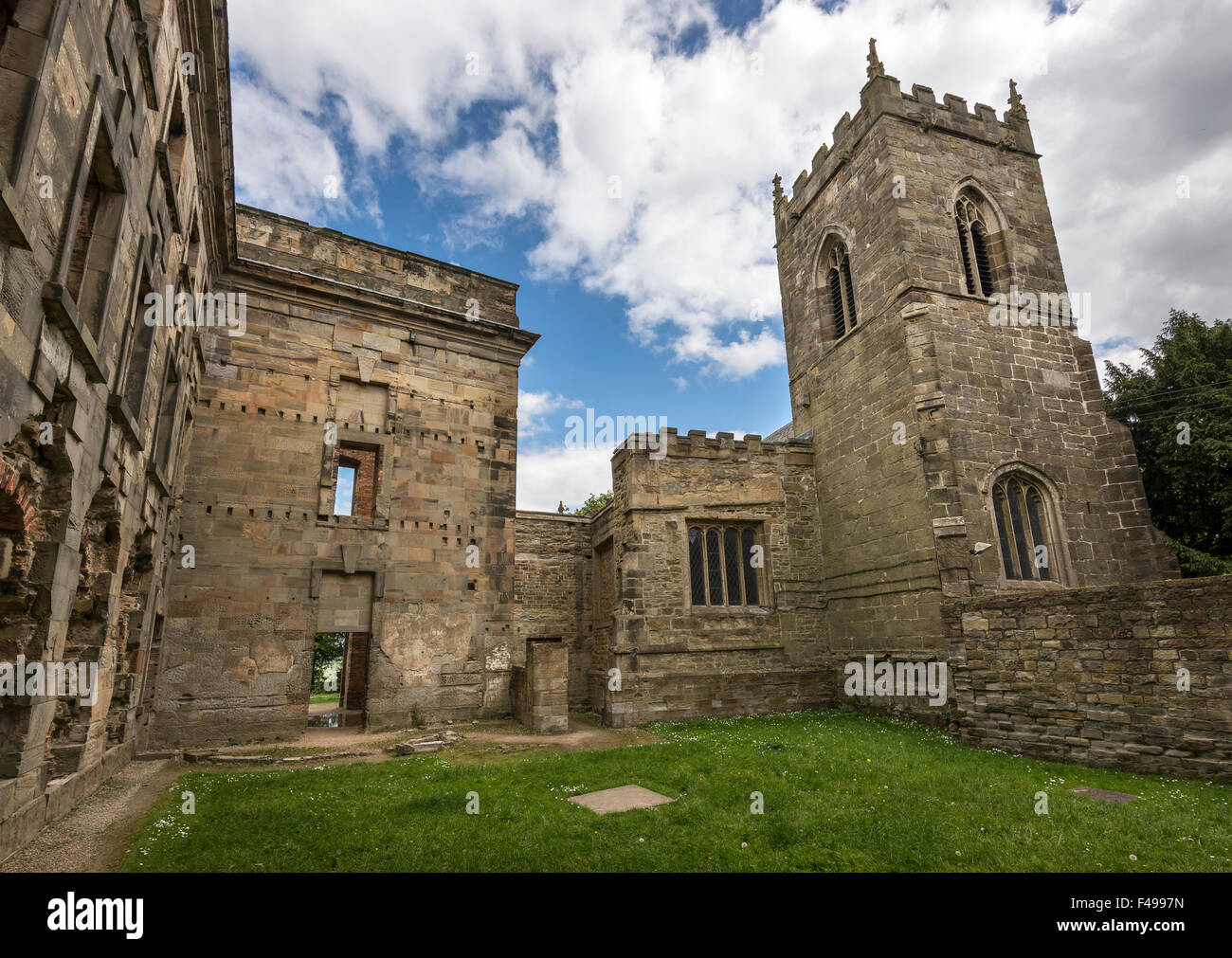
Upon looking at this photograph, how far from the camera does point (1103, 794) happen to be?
24.0ft

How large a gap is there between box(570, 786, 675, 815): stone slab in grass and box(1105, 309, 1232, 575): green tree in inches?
547

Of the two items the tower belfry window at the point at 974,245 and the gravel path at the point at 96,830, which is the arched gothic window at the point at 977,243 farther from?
the gravel path at the point at 96,830

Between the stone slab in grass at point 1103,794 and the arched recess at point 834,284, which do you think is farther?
the arched recess at point 834,284

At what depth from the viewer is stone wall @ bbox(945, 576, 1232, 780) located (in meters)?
7.89

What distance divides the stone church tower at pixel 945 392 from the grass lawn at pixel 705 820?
5357 mm

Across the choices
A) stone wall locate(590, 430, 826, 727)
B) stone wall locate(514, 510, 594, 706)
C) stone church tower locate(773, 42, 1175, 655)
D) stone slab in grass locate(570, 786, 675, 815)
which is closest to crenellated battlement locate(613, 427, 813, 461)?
stone wall locate(590, 430, 826, 727)

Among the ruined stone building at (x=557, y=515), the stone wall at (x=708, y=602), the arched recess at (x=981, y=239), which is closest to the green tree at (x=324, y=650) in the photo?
the ruined stone building at (x=557, y=515)

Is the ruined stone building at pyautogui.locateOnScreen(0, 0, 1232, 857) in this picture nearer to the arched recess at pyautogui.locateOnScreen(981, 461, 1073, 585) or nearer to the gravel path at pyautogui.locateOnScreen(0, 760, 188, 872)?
the arched recess at pyautogui.locateOnScreen(981, 461, 1073, 585)

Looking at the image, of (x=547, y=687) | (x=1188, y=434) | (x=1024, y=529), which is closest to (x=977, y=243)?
(x=1188, y=434)

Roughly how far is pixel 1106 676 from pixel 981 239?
12037mm

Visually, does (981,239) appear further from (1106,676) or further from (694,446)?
(1106,676)

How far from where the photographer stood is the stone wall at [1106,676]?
789 cm

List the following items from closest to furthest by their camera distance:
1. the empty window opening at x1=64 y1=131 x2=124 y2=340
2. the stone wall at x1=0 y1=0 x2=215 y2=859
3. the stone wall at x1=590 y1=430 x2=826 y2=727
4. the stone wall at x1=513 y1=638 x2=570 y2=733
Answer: the stone wall at x1=0 y1=0 x2=215 y2=859
the empty window opening at x1=64 y1=131 x2=124 y2=340
the stone wall at x1=513 y1=638 x2=570 y2=733
the stone wall at x1=590 y1=430 x2=826 y2=727
